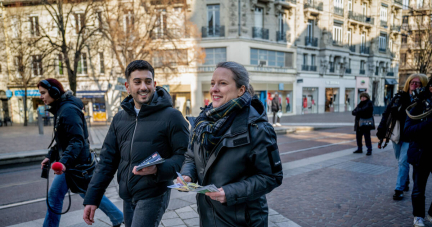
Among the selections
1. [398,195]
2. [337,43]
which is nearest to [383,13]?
[337,43]

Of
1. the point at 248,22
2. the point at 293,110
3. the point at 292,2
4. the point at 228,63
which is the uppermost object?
the point at 292,2

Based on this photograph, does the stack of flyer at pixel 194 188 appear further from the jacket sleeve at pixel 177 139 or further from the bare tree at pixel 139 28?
the bare tree at pixel 139 28

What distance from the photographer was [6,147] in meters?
10.2

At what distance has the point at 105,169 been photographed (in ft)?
8.18

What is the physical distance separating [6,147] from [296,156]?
1051 cm

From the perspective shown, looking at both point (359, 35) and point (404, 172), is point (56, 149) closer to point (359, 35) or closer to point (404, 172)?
point (404, 172)

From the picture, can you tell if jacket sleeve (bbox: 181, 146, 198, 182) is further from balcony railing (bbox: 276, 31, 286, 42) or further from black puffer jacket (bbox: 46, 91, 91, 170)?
balcony railing (bbox: 276, 31, 286, 42)

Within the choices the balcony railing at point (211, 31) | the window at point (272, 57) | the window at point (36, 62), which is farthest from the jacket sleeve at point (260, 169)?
the window at point (272, 57)

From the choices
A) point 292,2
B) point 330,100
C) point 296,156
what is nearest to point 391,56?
point 330,100

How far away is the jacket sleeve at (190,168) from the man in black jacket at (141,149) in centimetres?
24

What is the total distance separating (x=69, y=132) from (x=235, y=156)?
221cm

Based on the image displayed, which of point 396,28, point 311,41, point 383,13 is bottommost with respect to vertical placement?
point 311,41

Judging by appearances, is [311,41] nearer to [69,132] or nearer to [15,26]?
[15,26]

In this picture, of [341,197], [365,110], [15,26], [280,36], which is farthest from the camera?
[280,36]
